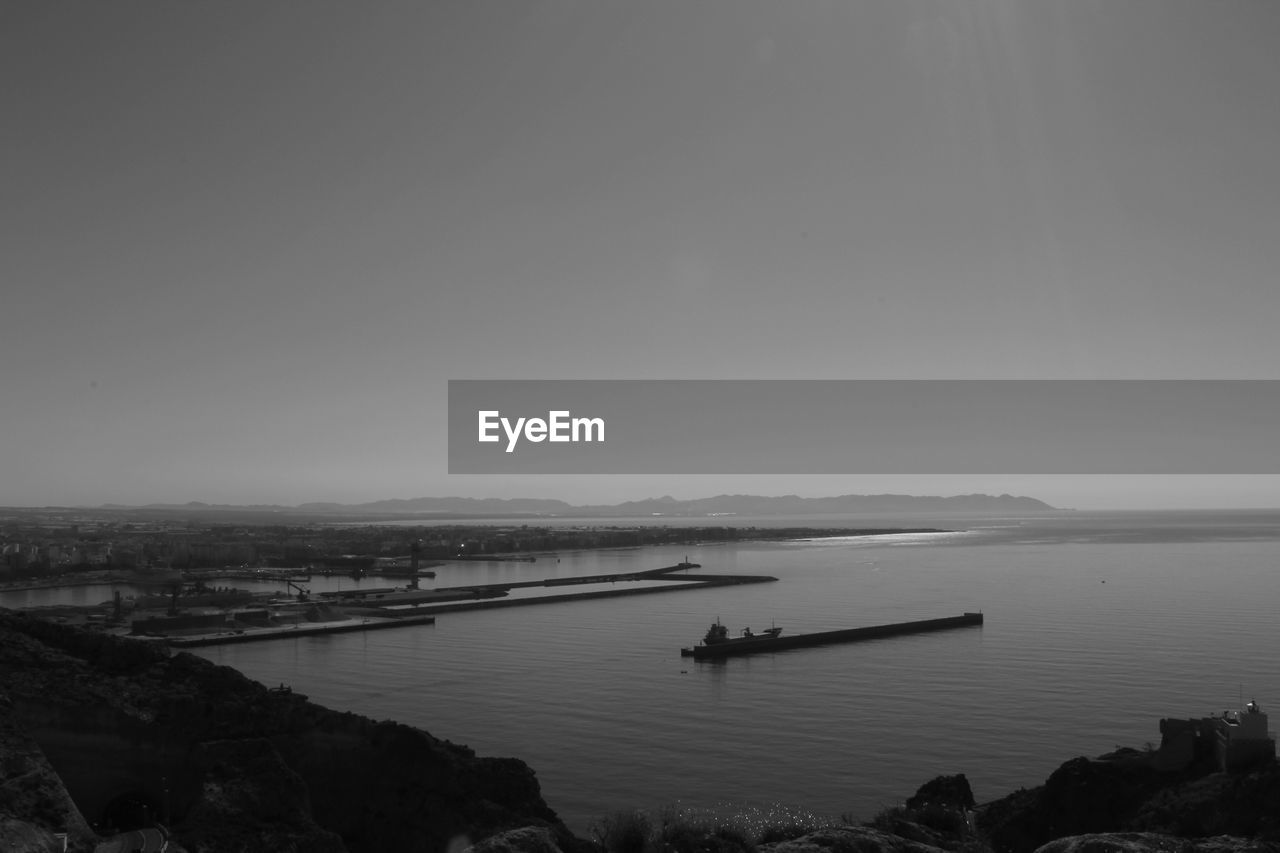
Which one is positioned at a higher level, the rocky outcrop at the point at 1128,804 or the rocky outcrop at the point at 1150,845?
the rocky outcrop at the point at 1150,845

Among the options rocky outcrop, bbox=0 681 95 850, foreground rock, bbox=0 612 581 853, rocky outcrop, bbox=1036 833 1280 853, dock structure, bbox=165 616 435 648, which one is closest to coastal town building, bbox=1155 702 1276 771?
rocky outcrop, bbox=1036 833 1280 853

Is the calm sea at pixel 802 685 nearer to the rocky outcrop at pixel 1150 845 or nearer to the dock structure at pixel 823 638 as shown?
the dock structure at pixel 823 638

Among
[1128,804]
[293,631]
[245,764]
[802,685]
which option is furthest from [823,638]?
[245,764]

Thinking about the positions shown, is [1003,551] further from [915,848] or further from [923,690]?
[915,848]

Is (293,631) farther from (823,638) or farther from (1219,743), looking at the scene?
(1219,743)

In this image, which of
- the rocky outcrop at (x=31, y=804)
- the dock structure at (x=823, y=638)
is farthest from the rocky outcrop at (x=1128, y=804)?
the dock structure at (x=823, y=638)

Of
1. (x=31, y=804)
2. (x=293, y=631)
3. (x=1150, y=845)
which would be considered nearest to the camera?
(x=1150, y=845)

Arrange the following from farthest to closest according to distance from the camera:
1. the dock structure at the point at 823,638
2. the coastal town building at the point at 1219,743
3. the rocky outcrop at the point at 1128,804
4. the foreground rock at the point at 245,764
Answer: the dock structure at the point at 823,638 < the coastal town building at the point at 1219,743 < the rocky outcrop at the point at 1128,804 < the foreground rock at the point at 245,764
